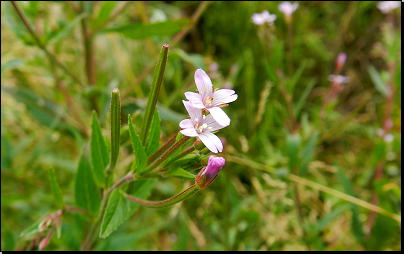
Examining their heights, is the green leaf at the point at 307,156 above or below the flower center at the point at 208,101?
below

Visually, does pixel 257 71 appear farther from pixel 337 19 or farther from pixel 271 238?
pixel 271 238

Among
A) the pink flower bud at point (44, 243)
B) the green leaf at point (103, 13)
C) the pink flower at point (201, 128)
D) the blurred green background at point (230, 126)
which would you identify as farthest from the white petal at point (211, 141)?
the green leaf at point (103, 13)

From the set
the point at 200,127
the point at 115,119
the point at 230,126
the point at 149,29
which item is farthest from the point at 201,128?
the point at 230,126

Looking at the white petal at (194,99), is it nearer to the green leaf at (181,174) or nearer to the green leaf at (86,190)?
the green leaf at (181,174)

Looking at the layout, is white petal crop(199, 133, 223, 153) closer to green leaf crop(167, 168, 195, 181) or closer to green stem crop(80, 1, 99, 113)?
green leaf crop(167, 168, 195, 181)

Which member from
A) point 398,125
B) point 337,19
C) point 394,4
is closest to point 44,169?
point 394,4

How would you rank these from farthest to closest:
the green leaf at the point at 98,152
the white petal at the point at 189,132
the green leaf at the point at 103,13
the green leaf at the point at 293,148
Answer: the green leaf at the point at 293,148 < the green leaf at the point at 103,13 < the green leaf at the point at 98,152 < the white petal at the point at 189,132

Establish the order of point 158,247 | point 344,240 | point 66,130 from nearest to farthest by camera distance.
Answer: point 66,130 < point 344,240 < point 158,247
